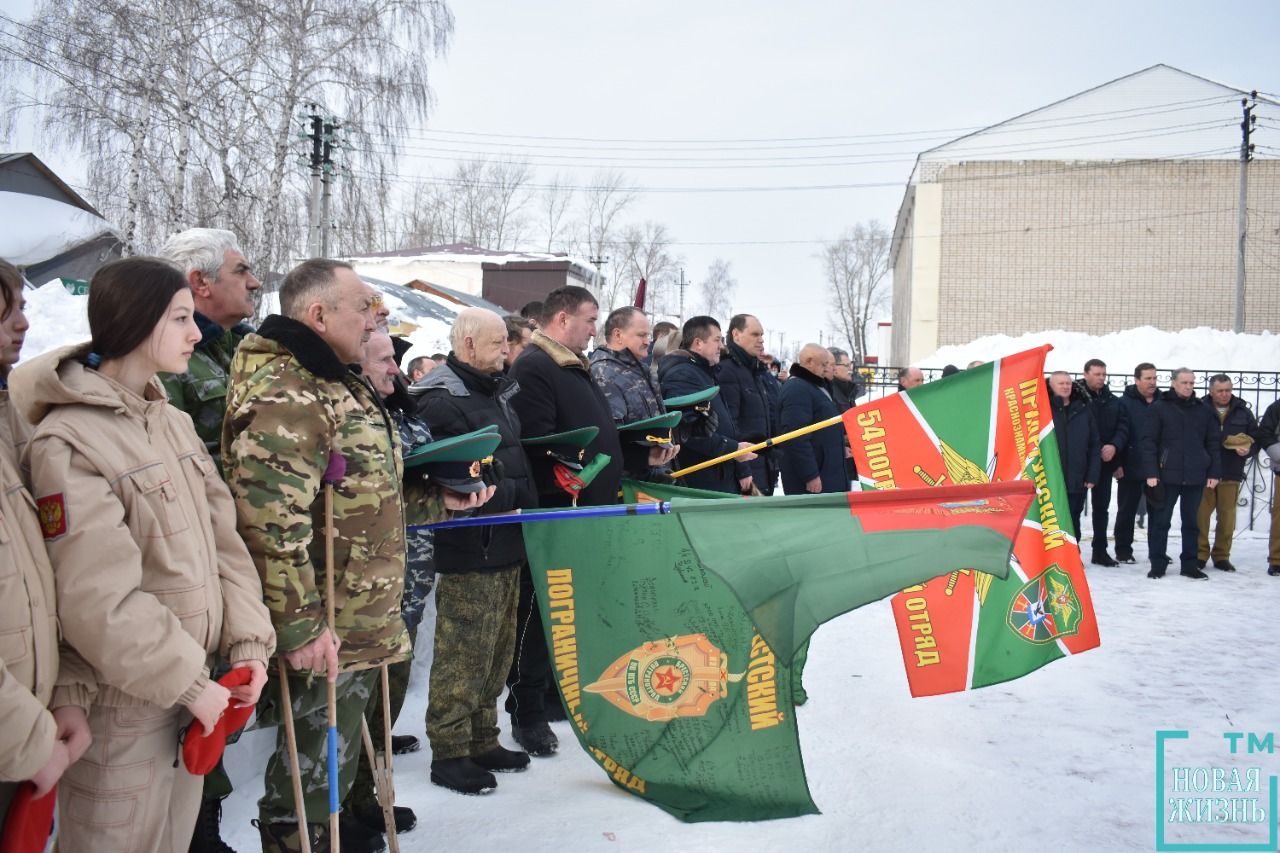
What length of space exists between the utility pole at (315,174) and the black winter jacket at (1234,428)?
1456cm

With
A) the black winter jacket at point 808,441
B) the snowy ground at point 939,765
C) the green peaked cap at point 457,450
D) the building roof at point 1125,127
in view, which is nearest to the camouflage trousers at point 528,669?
the snowy ground at point 939,765

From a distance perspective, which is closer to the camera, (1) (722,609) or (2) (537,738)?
(1) (722,609)

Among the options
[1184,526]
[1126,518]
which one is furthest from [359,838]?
[1126,518]

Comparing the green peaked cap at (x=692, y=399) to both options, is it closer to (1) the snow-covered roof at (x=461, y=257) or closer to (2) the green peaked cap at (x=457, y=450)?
(2) the green peaked cap at (x=457, y=450)

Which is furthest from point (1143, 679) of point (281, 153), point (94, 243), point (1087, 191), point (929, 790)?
point (1087, 191)

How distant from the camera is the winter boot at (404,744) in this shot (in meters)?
4.52

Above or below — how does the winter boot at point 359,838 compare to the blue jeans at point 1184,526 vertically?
below

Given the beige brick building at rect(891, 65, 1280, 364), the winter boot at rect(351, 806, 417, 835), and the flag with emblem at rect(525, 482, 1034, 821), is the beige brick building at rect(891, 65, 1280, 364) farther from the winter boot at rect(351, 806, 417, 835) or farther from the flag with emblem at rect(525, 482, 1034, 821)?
the winter boot at rect(351, 806, 417, 835)

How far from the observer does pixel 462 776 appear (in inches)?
159

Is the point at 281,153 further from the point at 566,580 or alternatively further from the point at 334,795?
the point at 334,795

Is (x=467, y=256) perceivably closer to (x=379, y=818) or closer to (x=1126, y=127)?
(x=1126, y=127)

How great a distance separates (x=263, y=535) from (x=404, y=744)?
7.43 feet

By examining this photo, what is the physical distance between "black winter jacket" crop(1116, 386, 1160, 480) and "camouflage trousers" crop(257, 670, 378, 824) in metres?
9.16

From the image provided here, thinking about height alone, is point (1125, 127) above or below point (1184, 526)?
above
